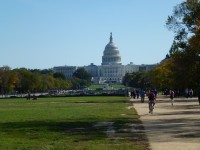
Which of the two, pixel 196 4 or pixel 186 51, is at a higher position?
pixel 196 4

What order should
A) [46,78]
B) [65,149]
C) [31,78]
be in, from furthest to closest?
[46,78] < [31,78] < [65,149]

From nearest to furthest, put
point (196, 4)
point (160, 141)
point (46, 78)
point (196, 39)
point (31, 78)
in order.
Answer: point (160, 141) → point (196, 39) → point (196, 4) → point (31, 78) → point (46, 78)

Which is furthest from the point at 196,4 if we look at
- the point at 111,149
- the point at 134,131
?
the point at 111,149

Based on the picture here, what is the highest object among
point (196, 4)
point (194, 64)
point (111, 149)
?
point (196, 4)

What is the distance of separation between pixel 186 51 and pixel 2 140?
99.5 feet

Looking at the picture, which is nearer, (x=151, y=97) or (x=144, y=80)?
(x=151, y=97)

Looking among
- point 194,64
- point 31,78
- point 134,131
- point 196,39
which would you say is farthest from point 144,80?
point 134,131

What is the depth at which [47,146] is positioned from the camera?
16.2 meters

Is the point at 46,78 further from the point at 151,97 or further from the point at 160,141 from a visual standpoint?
the point at 160,141

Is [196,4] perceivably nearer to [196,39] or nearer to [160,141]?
[196,39]

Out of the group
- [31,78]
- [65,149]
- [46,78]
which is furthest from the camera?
[46,78]

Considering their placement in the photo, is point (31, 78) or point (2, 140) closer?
point (2, 140)

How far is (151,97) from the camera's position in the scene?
39156 mm

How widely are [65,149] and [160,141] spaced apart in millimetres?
3953
